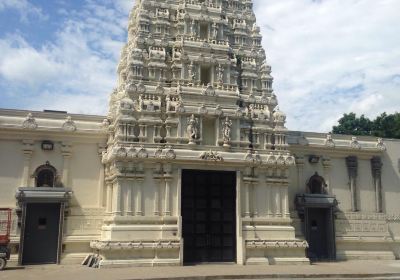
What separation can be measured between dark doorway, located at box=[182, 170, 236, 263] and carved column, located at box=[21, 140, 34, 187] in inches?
315

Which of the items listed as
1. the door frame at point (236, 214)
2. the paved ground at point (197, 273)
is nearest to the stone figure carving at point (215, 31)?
the door frame at point (236, 214)

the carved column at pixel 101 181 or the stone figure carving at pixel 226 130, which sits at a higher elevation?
the stone figure carving at pixel 226 130

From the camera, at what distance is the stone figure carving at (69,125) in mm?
24438

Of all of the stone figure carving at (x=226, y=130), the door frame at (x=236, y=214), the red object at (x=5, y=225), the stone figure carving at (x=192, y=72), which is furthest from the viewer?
the stone figure carving at (x=192, y=72)

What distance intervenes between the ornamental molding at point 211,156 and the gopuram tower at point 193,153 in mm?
61

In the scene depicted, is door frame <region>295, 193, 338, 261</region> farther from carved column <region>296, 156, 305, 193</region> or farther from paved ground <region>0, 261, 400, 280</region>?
paved ground <region>0, 261, 400, 280</region>

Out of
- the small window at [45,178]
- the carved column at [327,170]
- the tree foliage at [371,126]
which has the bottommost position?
the small window at [45,178]

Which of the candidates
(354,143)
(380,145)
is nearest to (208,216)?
(354,143)

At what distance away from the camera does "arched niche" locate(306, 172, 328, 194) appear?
92.2 feet

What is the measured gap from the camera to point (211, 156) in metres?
23.2

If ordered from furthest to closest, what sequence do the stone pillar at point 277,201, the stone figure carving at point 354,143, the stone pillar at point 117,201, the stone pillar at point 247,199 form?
the stone figure carving at point 354,143
the stone pillar at point 277,201
the stone pillar at point 247,199
the stone pillar at point 117,201

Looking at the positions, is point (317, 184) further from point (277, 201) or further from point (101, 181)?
point (101, 181)

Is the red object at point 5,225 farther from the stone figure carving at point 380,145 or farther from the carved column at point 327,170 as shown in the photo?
the stone figure carving at point 380,145

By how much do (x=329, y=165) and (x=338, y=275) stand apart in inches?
416
